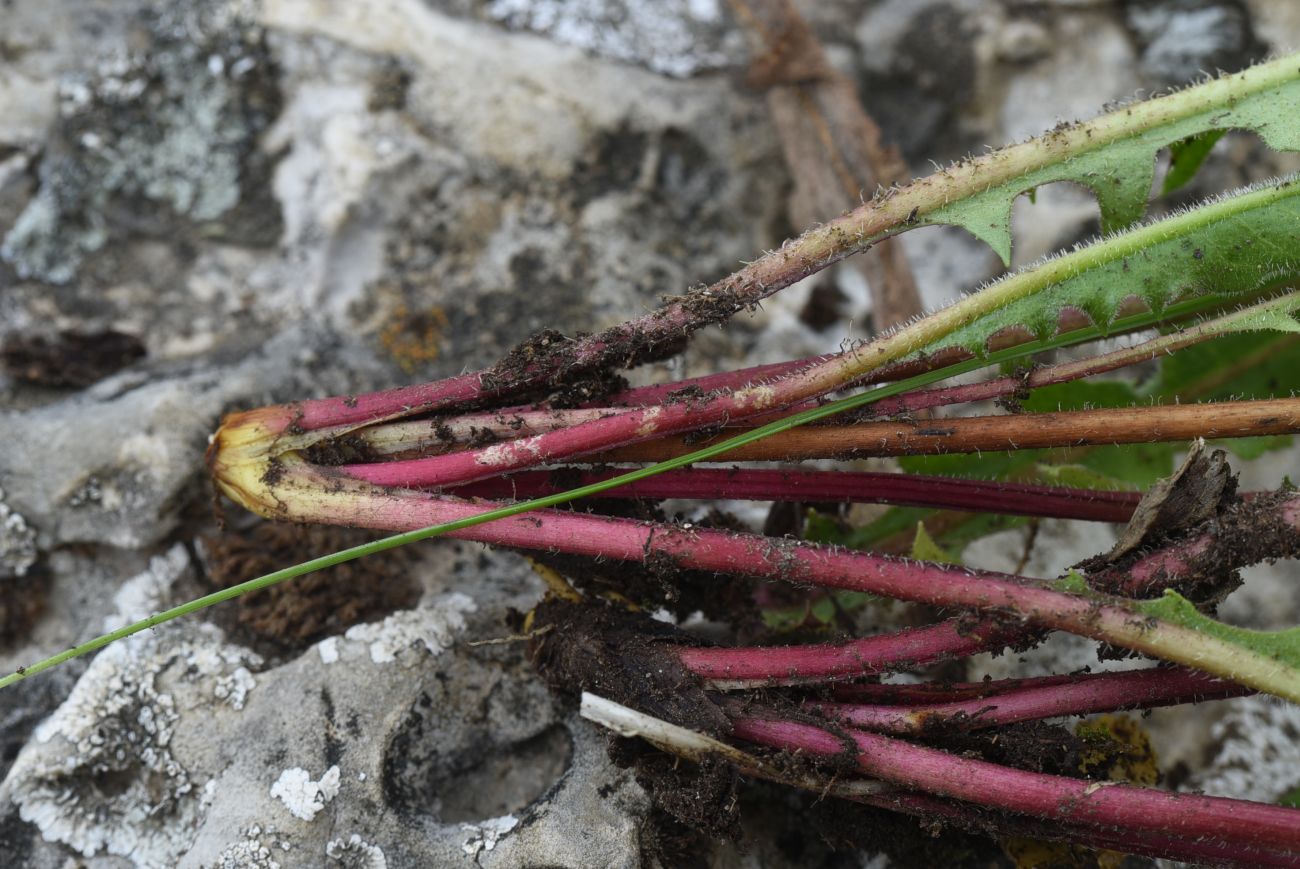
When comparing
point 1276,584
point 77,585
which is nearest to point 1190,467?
point 1276,584

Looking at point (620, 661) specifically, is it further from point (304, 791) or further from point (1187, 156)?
point (1187, 156)

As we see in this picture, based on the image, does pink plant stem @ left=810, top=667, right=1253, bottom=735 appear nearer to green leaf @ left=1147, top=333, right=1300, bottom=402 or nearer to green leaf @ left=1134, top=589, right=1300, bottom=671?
green leaf @ left=1134, top=589, right=1300, bottom=671

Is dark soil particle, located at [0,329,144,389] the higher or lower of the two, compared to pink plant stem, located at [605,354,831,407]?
lower

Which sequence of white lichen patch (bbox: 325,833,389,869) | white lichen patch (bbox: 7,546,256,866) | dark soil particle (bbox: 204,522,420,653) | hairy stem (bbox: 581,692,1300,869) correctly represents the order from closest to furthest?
hairy stem (bbox: 581,692,1300,869) < white lichen patch (bbox: 325,833,389,869) < white lichen patch (bbox: 7,546,256,866) < dark soil particle (bbox: 204,522,420,653)

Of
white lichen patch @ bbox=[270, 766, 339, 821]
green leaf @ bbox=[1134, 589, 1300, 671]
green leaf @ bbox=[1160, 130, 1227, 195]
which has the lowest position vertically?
white lichen patch @ bbox=[270, 766, 339, 821]

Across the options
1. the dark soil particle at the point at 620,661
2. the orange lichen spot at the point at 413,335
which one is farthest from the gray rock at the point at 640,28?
the dark soil particle at the point at 620,661

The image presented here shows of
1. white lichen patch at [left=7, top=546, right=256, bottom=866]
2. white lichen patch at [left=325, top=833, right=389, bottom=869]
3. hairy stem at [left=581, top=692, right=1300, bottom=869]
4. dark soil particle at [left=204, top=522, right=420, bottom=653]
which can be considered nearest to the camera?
hairy stem at [left=581, top=692, right=1300, bottom=869]

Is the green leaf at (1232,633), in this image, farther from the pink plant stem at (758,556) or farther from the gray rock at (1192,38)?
the gray rock at (1192,38)

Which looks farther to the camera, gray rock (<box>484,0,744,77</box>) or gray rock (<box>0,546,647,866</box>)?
gray rock (<box>484,0,744,77</box>)

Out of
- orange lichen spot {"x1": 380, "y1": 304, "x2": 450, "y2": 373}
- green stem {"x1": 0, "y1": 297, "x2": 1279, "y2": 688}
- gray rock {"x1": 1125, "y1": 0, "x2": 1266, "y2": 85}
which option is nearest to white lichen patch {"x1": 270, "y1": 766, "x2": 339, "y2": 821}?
green stem {"x1": 0, "y1": 297, "x2": 1279, "y2": 688}
